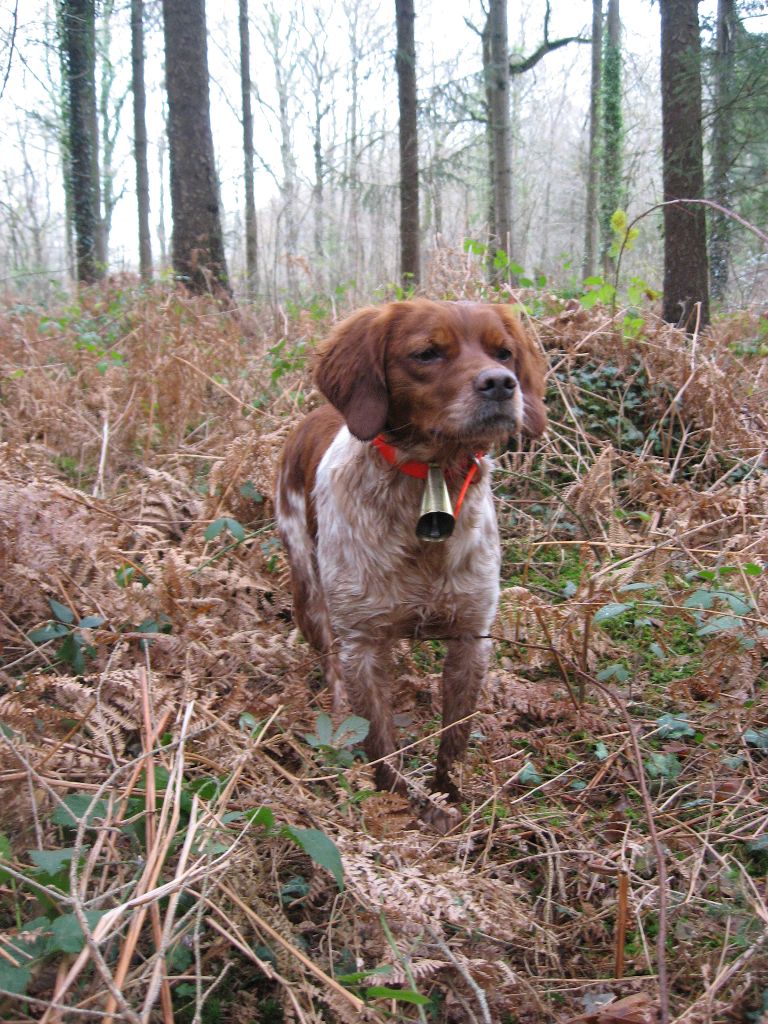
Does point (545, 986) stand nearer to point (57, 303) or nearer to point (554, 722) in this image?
point (554, 722)

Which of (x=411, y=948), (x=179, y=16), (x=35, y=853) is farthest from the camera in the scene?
(x=179, y=16)

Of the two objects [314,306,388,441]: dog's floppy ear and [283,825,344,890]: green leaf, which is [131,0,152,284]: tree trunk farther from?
[283,825,344,890]: green leaf

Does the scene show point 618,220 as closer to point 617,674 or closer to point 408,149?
point 617,674

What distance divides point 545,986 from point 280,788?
0.83m

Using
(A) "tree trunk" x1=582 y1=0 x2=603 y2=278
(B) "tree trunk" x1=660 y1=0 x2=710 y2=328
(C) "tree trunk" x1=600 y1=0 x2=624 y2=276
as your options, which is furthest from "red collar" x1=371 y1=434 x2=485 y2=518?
(A) "tree trunk" x1=582 y1=0 x2=603 y2=278

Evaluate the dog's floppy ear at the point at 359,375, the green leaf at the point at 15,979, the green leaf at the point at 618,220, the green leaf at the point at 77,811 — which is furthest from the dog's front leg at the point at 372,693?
the green leaf at the point at 618,220

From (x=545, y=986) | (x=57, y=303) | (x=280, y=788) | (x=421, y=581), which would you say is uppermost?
(x=57, y=303)

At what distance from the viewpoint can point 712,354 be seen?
216 inches

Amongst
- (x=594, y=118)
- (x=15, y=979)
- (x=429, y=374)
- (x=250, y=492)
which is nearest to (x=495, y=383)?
(x=429, y=374)

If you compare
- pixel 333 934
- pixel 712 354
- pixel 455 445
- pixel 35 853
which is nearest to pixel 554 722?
pixel 455 445

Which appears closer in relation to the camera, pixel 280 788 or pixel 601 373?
pixel 280 788

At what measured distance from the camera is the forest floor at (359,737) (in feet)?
6.02

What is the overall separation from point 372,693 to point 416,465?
0.79m

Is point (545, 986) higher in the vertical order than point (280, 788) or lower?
lower
